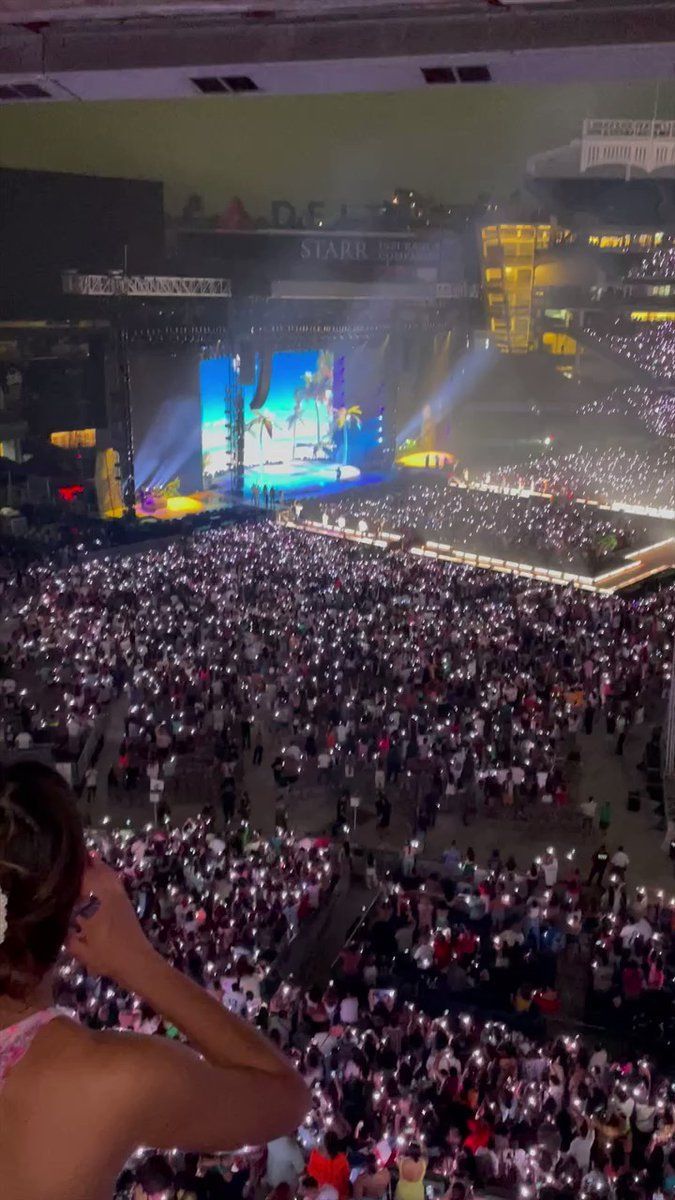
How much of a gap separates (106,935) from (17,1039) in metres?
0.17

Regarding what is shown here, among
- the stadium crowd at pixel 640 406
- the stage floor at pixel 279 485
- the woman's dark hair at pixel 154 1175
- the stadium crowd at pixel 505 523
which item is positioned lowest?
the woman's dark hair at pixel 154 1175

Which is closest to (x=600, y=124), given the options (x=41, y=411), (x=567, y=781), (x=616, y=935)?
(x=41, y=411)

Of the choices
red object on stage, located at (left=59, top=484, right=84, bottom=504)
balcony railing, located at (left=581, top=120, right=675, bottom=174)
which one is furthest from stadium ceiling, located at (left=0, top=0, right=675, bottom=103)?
balcony railing, located at (left=581, top=120, right=675, bottom=174)

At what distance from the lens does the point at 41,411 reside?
1101 inches

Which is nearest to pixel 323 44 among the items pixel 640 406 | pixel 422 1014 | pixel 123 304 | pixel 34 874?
pixel 34 874

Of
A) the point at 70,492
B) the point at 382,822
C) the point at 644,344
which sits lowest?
the point at 382,822

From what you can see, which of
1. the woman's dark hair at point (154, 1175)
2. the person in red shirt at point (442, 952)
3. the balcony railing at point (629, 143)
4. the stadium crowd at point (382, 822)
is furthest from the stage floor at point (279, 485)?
the woman's dark hair at point (154, 1175)

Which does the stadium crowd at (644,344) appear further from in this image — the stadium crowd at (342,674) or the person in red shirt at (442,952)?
the person in red shirt at (442,952)

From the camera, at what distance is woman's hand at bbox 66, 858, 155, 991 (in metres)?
1.44

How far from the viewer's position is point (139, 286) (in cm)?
2789

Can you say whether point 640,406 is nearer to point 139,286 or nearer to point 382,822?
point 139,286

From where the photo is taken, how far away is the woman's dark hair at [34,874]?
4.36ft

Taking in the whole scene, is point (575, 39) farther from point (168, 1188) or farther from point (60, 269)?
point (60, 269)

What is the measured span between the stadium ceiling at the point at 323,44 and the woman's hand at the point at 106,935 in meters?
2.67
